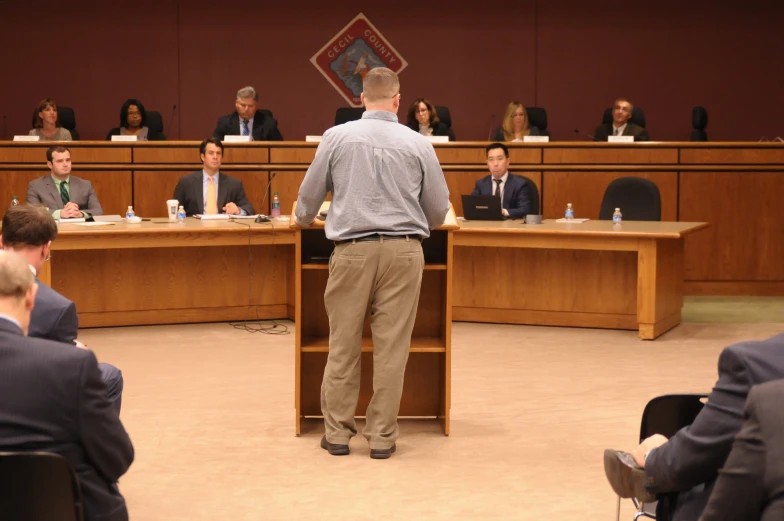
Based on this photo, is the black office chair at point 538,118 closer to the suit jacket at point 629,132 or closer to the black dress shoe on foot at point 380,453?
the suit jacket at point 629,132

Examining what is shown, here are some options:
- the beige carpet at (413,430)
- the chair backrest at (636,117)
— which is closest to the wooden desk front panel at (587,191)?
the chair backrest at (636,117)

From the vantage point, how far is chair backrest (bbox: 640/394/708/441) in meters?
2.81

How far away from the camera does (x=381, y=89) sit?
4.22 metres

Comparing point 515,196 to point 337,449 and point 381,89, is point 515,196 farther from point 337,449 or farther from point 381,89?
point 337,449

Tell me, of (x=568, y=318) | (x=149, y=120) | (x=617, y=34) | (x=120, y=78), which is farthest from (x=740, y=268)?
(x=120, y=78)

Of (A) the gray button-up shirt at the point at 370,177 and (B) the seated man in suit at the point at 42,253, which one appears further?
(A) the gray button-up shirt at the point at 370,177

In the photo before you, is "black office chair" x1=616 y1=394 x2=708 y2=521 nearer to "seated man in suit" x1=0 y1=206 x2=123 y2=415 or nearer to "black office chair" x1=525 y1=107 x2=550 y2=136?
"seated man in suit" x1=0 y1=206 x2=123 y2=415

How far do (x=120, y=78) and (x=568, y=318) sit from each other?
6704 mm

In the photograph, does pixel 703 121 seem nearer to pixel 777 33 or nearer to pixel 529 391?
pixel 777 33

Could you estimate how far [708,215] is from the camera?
9.01m

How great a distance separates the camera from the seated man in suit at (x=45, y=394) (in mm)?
2189

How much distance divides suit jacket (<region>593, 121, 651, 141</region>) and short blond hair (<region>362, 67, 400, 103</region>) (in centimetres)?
581

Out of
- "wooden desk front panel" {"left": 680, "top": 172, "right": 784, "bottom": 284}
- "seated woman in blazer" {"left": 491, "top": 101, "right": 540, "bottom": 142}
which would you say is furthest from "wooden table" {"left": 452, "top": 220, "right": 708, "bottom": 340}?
"seated woman in blazer" {"left": 491, "top": 101, "right": 540, "bottom": 142}

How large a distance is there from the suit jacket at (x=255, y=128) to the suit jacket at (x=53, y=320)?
6704 millimetres
